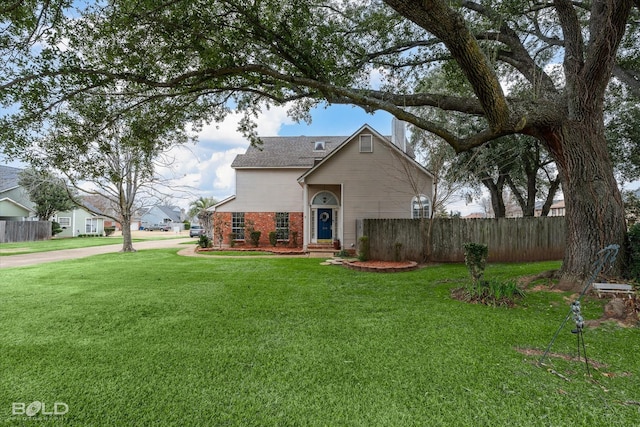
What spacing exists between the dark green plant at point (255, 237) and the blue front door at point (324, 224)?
3.58m

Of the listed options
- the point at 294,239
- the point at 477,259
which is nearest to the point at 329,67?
the point at 477,259

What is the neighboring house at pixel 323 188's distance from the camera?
1556cm

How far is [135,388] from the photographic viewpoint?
2.99 meters

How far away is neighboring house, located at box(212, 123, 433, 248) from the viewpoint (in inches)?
613

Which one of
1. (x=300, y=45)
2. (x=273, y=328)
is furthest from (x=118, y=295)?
(x=300, y=45)

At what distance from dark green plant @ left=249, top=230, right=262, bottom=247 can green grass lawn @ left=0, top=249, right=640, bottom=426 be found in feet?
36.6

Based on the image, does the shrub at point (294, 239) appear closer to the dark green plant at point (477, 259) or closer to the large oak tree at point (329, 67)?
the large oak tree at point (329, 67)

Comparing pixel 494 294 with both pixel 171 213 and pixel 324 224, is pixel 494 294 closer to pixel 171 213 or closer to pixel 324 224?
pixel 324 224

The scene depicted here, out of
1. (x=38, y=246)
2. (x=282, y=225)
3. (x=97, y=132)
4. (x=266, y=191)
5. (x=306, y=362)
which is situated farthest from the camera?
(x=38, y=246)

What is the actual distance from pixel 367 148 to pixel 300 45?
8693 mm

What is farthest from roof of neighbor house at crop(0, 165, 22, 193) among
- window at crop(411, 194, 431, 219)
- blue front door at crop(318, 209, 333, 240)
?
window at crop(411, 194, 431, 219)

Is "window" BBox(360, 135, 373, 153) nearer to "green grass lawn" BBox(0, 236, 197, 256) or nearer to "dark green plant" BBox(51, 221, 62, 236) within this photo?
"green grass lawn" BBox(0, 236, 197, 256)

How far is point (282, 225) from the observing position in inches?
731
